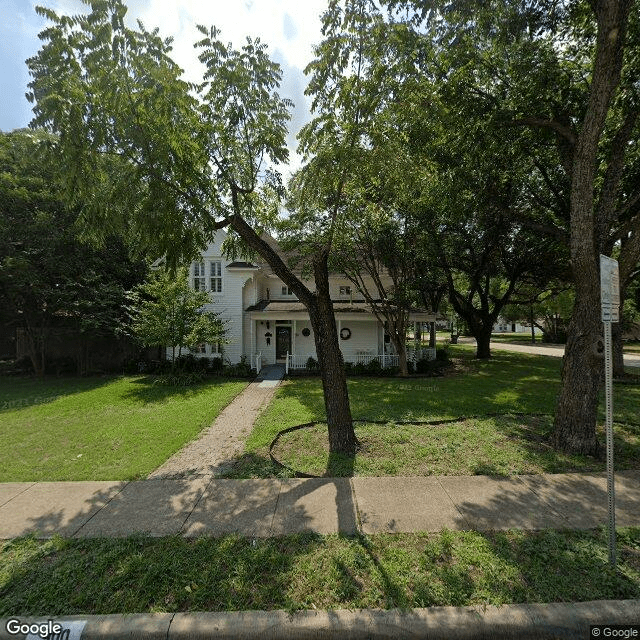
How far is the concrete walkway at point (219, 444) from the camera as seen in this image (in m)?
5.62

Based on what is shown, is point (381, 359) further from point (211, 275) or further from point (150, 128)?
point (150, 128)

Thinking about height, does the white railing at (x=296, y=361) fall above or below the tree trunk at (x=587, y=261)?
below

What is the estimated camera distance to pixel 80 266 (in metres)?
15.4

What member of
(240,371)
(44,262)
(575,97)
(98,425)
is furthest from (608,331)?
(44,262)

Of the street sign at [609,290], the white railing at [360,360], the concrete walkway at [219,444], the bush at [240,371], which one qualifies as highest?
the street sign at [609,290]

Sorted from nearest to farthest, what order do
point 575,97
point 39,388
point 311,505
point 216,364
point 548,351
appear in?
point 311,505 → point 575,97 → point 39,388 → point 216,364 → point 548,351

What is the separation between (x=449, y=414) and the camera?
8.62 m

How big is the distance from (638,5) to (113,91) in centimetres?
918

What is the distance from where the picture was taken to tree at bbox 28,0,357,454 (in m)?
A: 4.88

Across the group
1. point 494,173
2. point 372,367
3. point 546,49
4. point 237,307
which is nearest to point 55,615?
point 494,173

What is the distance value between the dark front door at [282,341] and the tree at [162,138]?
12.5 metres

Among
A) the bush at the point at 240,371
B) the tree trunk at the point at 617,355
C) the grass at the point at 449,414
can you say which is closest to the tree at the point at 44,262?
the bush at the point at 240,371

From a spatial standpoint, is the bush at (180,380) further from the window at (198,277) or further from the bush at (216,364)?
the window at (198,277)

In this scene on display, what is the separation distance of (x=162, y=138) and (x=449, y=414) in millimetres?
8523
